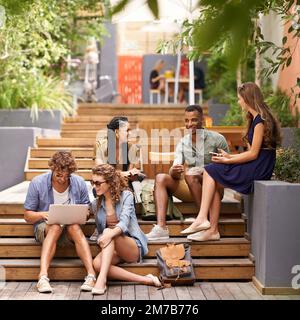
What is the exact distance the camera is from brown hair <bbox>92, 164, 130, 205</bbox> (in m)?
5.34

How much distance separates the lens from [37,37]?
373 inches

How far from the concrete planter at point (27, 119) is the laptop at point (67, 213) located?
5202 millimetres

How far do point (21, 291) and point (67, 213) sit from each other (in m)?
0.68

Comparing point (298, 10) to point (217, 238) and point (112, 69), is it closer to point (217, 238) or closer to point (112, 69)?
point (217, 238)

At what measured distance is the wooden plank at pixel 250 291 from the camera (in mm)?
5008

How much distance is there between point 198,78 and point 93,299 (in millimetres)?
9269

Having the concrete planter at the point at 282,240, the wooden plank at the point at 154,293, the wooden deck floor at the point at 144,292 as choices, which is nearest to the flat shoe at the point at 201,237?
the wooden deck floor at the point at 144,292

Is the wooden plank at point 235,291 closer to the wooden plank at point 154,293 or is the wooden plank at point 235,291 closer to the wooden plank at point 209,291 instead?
the wooden plank at point 209,291

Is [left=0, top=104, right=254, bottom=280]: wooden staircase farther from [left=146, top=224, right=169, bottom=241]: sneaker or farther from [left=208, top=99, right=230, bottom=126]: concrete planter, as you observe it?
[left=208, top=99, right=230, bottom=126]: concrete planter

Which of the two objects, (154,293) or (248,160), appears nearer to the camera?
(154,293)

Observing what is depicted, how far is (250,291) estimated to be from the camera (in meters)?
5.21

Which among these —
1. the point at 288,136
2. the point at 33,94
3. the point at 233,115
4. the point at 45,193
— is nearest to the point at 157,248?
the point at 45,193

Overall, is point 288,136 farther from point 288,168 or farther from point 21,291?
point 21,291
